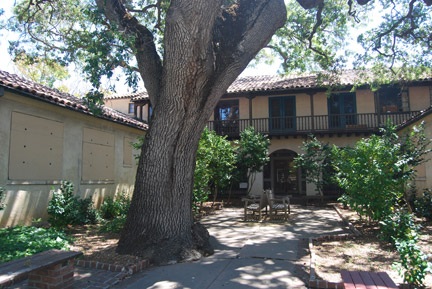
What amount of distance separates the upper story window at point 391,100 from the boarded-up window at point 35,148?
50.8ft

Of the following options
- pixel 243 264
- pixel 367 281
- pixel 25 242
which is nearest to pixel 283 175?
pixel 243 264

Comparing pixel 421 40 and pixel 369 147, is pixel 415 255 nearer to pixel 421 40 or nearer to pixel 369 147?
pixel 369 147

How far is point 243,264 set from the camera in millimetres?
5195

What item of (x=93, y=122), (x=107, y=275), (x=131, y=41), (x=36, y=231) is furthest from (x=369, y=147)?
(x=93, y=122)

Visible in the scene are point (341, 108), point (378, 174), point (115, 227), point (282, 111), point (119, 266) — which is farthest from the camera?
point (282, 111)

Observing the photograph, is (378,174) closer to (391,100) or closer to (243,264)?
(243,264)

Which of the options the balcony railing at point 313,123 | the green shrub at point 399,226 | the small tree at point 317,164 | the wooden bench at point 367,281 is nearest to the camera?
the wooden bench at point 367,281

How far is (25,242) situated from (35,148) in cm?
387

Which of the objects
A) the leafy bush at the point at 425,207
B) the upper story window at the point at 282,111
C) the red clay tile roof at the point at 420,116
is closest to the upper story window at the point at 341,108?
the upper story window at the point at 282,111

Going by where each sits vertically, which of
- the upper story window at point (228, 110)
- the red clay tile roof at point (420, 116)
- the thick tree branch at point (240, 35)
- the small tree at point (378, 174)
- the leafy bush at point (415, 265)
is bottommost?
the leafy bush at point (415, 265)

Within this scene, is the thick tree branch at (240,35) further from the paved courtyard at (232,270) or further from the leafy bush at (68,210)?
the leafy bush at (68,210)

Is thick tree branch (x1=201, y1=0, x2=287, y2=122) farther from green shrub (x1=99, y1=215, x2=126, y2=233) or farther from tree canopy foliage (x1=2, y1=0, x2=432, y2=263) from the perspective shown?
green shrub (x1=99, y1=215, x2=126, y2=233)

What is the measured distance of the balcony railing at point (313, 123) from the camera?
16656 mm

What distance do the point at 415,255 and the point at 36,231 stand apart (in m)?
6.94
